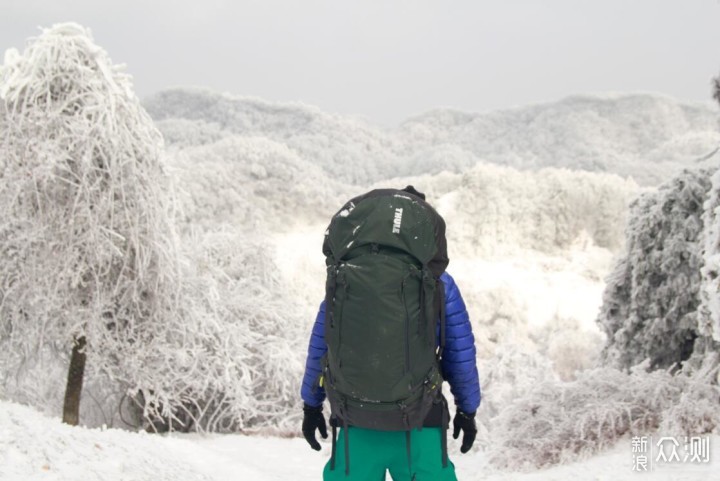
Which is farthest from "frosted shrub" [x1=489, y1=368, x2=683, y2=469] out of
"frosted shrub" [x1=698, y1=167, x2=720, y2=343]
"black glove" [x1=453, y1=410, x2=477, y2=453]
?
"black glove" [x1=453, y1=410, x2=477, y2=453]

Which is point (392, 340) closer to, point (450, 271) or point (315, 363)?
point (315, 363)

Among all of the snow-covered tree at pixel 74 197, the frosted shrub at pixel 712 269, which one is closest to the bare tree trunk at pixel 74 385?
the snow-covered tree at pixel 74 197

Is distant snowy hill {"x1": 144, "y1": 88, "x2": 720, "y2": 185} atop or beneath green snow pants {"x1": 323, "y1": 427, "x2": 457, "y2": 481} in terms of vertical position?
atop

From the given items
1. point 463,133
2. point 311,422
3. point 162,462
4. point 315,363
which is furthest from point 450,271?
point 463,133

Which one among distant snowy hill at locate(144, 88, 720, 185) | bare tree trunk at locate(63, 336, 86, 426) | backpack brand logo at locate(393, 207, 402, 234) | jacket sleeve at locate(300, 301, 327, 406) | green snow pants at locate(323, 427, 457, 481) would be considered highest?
distant snowy hill at locate(144, 88, 720, 185)

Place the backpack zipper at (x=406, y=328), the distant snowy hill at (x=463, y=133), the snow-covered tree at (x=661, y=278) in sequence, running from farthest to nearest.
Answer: the distant snowy hill at (x=463, y=133) < the snow-covered tree at (x=661, y=278) < the backpack zipper at (x=406, y=328)

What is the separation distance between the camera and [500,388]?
405 inches

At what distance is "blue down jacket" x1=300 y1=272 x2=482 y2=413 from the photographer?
2818mm

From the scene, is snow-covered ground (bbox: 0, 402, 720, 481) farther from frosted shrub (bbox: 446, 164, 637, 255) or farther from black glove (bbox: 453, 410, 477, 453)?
frosted shrub (bbox: 446, 164, 637, 255)

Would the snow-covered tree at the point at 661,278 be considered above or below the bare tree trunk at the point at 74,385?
above

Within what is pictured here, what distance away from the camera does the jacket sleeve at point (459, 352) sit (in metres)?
2.82

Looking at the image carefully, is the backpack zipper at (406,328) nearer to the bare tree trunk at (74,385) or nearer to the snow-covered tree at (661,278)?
the snow-covered tree at (661,278)

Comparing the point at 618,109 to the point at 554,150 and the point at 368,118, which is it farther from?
the point at 368,118

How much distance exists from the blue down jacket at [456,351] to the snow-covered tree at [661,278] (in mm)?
5185
